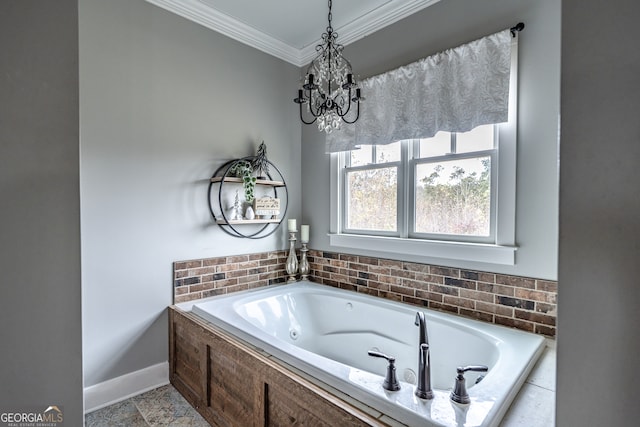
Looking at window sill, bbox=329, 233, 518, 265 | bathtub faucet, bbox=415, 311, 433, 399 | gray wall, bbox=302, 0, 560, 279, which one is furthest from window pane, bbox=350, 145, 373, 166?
bathtub faucet, bbox=415, 311, 433, 399

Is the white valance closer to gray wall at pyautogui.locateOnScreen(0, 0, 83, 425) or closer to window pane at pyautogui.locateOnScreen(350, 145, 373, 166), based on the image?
window pane at pyautogui.locateOnScreen(350, 145, 373, 166)

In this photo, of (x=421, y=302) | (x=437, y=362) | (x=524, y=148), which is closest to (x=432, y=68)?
(x=524, y=148)

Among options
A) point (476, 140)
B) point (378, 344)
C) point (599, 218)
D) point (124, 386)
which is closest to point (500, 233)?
point (476, 140)

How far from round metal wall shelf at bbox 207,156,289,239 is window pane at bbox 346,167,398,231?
67 centimetres

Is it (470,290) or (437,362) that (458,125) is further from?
(437,362)

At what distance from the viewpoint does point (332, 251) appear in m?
2.85

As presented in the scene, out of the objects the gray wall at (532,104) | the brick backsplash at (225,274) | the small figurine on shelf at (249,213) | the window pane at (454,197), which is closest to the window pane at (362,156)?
the window pane at (454,197)

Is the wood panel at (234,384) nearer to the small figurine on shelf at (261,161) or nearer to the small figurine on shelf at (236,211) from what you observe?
the small figurine on shelf at (236,211)

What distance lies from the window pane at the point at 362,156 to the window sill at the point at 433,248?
65 centimetres

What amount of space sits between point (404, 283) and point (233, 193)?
159 centimetres

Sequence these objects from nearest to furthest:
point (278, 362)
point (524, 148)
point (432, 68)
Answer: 1. point (278, 362)
2. point (524, 148)
3. point (432, 68)

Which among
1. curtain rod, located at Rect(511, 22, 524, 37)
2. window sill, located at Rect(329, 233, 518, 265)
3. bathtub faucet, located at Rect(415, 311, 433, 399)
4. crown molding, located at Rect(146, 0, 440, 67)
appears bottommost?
bathtub faucet, located at Rect(415, 311, 433, 399)

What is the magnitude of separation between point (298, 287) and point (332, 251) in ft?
1.50

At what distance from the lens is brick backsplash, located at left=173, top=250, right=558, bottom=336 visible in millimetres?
1775
